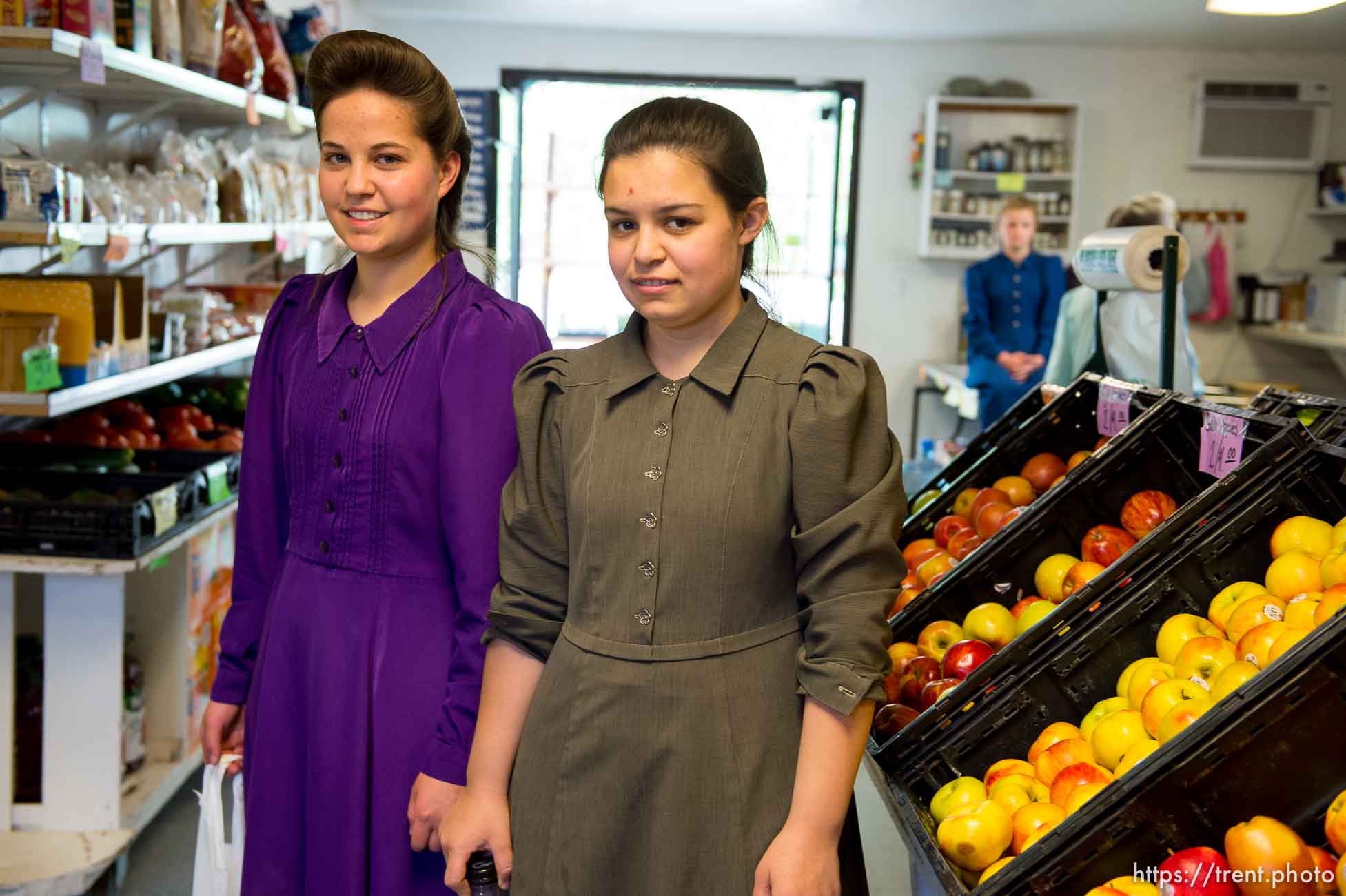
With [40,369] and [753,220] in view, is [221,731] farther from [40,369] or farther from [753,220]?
[40,369]

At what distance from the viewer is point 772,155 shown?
9781 mm

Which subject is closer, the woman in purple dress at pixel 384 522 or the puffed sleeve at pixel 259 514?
the woman in purple dress at pixel 384 522

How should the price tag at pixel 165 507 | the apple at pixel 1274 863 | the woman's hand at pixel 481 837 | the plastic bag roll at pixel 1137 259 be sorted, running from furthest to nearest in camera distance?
the price tag at pixel 165 507 → the plastic bag roll at pixel 1137 259 → the woman's hand at pixel 481 837 → the apple at pixel 1274 863

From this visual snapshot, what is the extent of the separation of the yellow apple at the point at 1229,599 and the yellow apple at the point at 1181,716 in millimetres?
187

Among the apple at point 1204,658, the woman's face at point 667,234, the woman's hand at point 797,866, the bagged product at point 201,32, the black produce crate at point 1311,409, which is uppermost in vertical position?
the bagged product at point 201,32

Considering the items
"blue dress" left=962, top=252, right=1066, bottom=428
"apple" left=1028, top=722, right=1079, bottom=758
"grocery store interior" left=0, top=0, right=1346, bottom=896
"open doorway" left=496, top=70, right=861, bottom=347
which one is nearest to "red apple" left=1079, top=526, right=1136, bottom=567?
"grocery store interior" left=0, top=0, right=1346, bottom=896

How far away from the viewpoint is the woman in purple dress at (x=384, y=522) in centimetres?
143

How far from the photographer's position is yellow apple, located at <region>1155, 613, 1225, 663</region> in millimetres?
1530

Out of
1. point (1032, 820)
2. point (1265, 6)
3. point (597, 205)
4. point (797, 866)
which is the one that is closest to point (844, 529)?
point (797, 866)

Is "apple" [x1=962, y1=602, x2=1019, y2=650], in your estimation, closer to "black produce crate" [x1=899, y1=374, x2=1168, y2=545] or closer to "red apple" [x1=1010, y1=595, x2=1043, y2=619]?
"red apple" [x1=1010, y1=595, x2=1043, y2=619]

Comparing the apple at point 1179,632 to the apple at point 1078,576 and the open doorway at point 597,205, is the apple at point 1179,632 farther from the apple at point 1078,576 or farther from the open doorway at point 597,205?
the open doorway at point 597,205

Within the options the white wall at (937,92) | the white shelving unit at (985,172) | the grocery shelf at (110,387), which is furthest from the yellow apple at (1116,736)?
the white wall at (937,92)

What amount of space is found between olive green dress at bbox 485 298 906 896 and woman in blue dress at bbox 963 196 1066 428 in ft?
16.8

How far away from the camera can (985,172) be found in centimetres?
767
